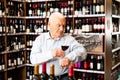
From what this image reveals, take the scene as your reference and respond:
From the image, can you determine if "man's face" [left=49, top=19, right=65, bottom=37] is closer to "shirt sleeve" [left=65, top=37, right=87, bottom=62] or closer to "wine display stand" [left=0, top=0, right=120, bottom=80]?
"shirt sleeve" [left=65, top=37, right=87, bottom=62]

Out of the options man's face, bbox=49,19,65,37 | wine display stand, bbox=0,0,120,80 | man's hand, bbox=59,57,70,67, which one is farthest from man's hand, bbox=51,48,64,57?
wine display stand, bbox=0,0,120,80

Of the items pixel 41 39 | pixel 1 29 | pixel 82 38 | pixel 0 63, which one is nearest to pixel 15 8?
pixel 1 29

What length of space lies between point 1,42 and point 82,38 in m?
1.59

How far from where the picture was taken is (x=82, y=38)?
450cm

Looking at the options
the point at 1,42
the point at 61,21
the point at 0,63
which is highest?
the point at 61,21

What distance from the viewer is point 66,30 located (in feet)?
15.2

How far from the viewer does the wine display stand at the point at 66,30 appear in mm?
4352

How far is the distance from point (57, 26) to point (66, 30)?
2.55 meters

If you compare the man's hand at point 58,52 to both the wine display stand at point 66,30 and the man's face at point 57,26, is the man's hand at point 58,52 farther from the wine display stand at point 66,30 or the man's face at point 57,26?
the wine display stand at point 66,30

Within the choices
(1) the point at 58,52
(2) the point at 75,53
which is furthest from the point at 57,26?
(1) the point at 58,52

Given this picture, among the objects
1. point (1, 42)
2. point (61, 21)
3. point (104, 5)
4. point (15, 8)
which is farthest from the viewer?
point (15, 8)

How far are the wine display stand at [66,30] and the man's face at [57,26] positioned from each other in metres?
2.26

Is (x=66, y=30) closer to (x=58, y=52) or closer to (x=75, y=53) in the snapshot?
(x=75, y=53)

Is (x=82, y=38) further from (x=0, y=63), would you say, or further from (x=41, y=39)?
(x=41, y=39)
